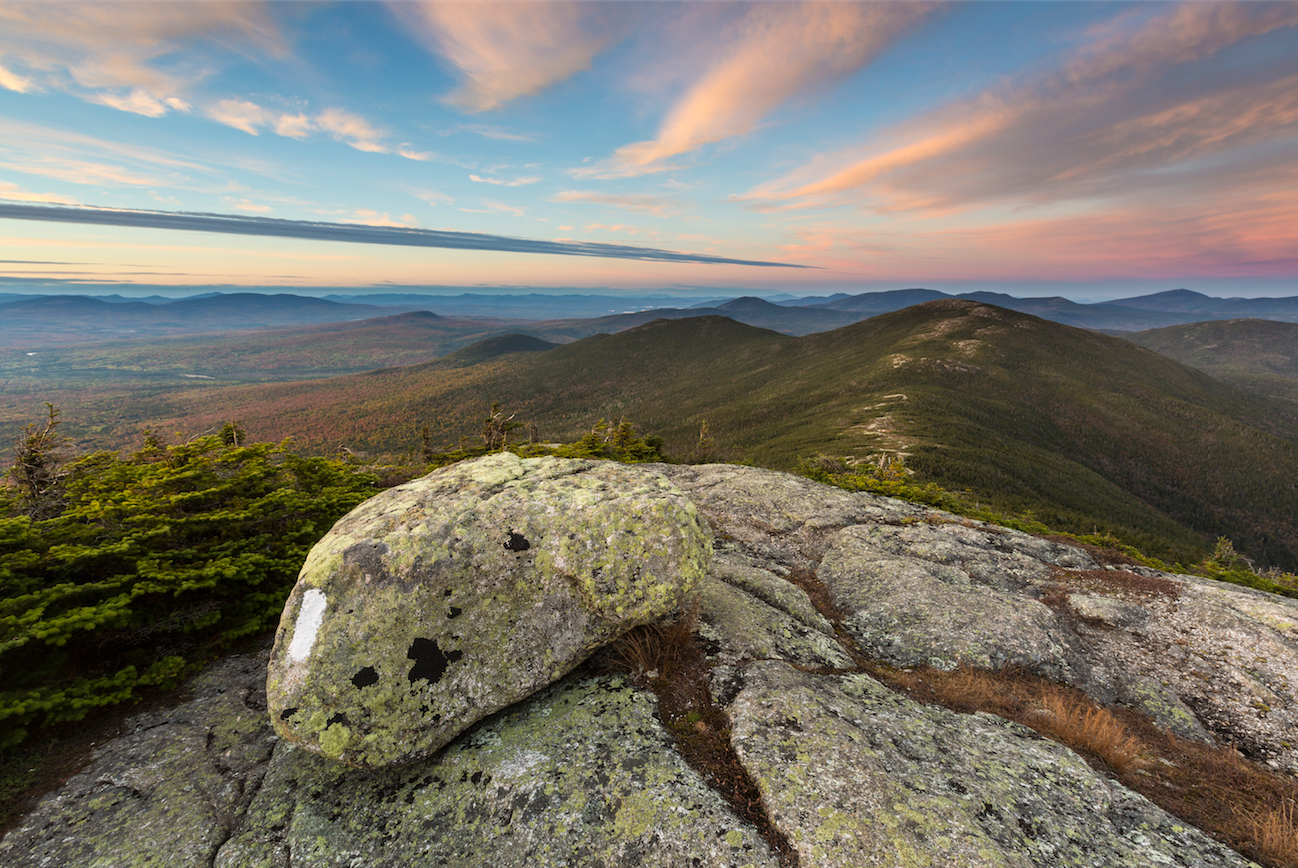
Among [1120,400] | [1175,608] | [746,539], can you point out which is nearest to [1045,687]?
[1175,608]

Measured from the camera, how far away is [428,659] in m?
6.98

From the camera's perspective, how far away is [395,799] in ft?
20.5

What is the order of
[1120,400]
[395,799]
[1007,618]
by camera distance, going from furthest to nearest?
[1120,400] → [1007,618] → [395,799]

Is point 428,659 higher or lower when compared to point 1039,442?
higher

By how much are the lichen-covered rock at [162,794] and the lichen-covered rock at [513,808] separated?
1.23 feet

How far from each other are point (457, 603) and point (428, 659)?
86 centimetres

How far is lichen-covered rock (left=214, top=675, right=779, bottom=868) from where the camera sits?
5535 mm

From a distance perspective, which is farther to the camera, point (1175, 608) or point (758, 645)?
point (1175, 608)

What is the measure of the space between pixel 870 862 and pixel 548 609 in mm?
5277

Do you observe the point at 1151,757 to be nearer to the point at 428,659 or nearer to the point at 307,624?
the point at 428,659

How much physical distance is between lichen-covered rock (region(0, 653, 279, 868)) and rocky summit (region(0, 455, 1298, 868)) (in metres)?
0.03

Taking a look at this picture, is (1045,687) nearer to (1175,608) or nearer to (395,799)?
(1175,608)

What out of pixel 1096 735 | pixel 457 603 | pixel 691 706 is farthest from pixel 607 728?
pixel 1096 735

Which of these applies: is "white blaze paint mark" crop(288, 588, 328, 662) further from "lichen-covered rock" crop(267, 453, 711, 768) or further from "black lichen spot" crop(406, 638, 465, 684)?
"black lichen spot" crop(406, 638, 465, 684)
